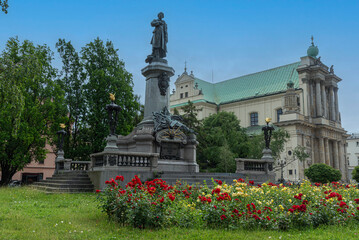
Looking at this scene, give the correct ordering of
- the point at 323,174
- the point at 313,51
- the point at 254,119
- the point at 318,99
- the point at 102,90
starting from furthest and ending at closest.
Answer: the point at 254,119 → the point at 313,51 → the point at 318,99 → the point at 323,174 → the point at 102,90

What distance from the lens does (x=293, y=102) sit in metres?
60.0

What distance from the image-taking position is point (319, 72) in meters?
64.7

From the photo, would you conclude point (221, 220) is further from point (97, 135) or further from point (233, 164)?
point (233, 164)

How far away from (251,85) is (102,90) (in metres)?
47.6

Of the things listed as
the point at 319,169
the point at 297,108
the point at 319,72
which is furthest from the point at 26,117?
the point at 319,72

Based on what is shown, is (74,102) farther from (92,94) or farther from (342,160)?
Result: (342,160)

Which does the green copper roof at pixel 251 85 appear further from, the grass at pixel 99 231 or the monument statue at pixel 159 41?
the grass at pixel 99 231

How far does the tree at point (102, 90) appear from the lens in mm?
31359

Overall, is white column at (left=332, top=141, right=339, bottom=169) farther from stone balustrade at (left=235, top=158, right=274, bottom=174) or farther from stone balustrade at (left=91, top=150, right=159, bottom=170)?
stone balustrade at (left=91, top=150, right=159, bottom=170)

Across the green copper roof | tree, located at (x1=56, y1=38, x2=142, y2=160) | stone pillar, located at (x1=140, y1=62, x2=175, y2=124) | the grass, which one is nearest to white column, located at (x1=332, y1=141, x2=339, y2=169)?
the green copper roof

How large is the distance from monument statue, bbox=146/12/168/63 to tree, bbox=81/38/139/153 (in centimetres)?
950

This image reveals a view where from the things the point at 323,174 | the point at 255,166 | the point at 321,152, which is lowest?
the point at 323,174

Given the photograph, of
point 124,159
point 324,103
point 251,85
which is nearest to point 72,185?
point 124,159

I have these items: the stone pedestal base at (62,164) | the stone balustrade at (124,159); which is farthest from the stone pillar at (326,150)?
the stone balustrade at (124,159)
